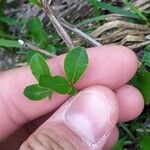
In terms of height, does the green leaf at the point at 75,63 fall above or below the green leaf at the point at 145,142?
above

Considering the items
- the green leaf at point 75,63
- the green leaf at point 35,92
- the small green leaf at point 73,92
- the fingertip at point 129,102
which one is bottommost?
the fingertip at point 129,102

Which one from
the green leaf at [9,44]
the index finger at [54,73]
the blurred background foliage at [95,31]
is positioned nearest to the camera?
the index finger at [54,73]

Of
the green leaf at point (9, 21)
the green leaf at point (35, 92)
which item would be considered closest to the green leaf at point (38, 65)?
the green leaf at point (35, 92)

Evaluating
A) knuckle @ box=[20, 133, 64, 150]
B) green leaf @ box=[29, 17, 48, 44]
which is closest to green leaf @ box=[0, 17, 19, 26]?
green leaf @ box=[29, 17, 48, 44]

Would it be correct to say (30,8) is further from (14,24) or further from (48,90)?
(48,90)

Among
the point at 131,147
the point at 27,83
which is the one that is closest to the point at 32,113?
the point at 27,83

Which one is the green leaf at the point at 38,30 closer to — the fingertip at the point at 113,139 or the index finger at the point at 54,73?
the index finger at the point at 54,73

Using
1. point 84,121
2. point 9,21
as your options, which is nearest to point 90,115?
point 84,121
